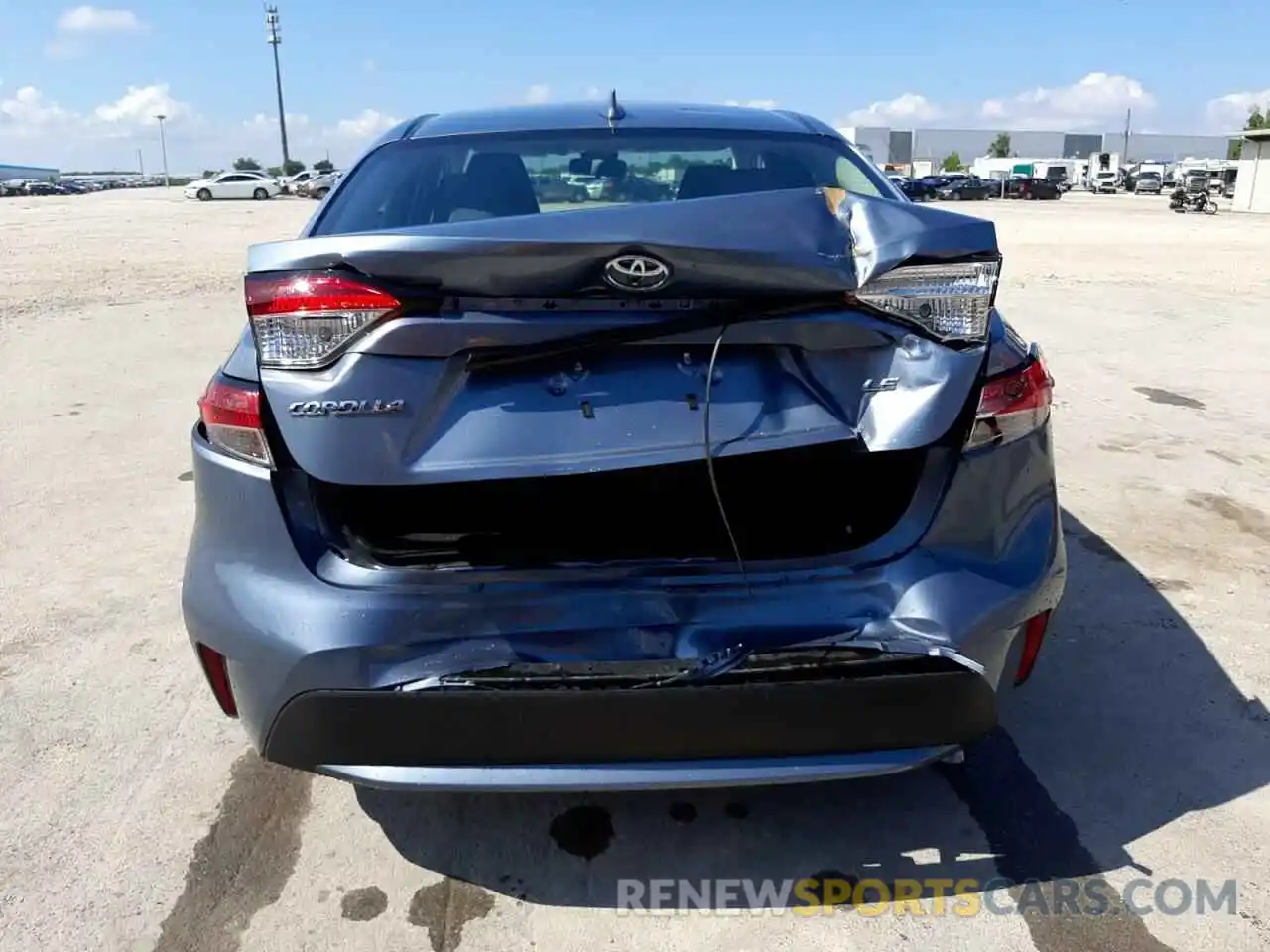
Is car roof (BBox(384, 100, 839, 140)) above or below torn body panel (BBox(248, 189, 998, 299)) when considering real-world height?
above

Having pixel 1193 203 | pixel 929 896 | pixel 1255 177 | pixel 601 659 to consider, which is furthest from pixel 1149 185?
pixel 601 659

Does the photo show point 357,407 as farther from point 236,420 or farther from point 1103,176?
point 1103,176

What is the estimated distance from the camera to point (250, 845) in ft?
7.75

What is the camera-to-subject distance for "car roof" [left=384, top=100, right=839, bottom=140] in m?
3.07

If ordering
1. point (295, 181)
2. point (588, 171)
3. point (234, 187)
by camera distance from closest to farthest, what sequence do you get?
point (588, 171) < point (234, 187) < point (295, 181)

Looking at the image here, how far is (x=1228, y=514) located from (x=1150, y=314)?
642 centimetres

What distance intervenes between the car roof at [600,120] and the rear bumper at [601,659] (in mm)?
1571

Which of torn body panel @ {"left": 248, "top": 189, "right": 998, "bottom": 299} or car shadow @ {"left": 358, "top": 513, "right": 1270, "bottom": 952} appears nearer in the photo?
torn body panel @ {"left": 248, "top": 189, "right": 998, "bottom": 299}

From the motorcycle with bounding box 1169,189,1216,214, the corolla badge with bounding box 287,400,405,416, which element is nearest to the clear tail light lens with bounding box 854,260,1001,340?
the corolla badge with bounding box 287,400,405,416

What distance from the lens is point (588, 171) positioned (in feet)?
9.83

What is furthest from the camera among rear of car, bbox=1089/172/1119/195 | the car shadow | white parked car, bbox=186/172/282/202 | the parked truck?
the parked truck

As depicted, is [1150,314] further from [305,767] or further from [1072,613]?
[305,767]

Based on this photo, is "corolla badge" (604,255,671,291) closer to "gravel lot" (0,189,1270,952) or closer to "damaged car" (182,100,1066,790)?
"damaged car" (182,100,1066,790)

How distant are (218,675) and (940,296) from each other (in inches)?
66.0
